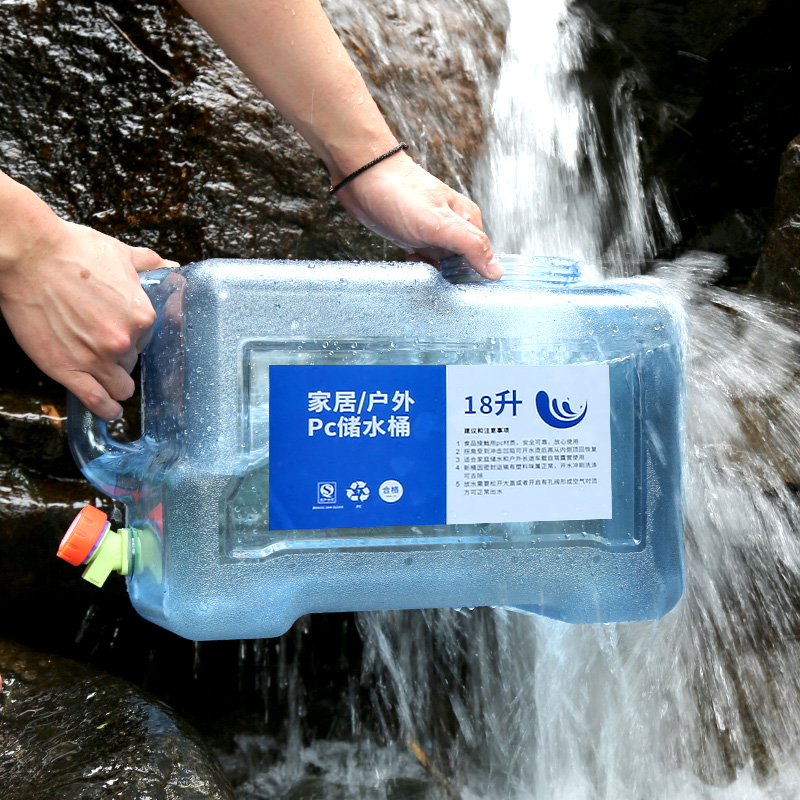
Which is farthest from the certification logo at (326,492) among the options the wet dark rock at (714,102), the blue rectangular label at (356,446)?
the wet dark rock at (714,102)

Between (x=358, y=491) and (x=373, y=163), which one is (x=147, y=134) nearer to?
(x=373, y=163)

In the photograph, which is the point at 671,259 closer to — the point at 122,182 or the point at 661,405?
the point at 661,405

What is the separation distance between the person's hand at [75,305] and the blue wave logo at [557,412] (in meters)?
0.53

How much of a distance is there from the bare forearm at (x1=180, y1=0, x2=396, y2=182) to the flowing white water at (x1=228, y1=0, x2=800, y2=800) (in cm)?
43

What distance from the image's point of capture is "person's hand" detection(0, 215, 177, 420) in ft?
2.77

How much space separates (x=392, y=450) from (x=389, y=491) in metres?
0.05

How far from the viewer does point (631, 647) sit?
136cm

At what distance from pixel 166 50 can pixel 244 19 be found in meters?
0.37

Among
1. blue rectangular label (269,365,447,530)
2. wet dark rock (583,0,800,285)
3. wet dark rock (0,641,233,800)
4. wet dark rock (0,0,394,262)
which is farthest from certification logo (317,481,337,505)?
wet dark rock (583,0,800,285)

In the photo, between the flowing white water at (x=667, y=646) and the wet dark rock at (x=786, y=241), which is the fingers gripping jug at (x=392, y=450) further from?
the wet dark rock at (x=786, y=241)

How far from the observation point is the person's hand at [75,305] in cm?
84

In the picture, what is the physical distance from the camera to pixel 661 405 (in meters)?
1.04

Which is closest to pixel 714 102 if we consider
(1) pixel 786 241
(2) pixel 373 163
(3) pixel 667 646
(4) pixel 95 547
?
(1) pixel 786 241

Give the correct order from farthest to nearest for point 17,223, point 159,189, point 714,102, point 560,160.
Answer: point 714,102 < point 560,160 < point 159,189 < point 17,223
